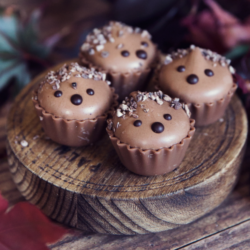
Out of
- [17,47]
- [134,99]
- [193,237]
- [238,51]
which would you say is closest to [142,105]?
[134,99]

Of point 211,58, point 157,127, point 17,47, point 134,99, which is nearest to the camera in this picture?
point 157,127

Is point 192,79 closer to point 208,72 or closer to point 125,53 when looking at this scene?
point 208,72

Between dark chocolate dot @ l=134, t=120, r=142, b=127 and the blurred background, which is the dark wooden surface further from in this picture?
the blurred background

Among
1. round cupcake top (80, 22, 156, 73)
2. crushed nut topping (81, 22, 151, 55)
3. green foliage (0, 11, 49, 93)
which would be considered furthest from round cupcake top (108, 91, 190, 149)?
green foliage (0, 11, 49, 93)

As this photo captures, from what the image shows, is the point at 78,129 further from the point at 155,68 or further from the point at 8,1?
the point at 8,1

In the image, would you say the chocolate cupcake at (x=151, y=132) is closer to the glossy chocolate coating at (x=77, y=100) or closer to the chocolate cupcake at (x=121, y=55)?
the glossy chocolate coating at (x=77, y=100)

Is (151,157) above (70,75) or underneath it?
underneath
